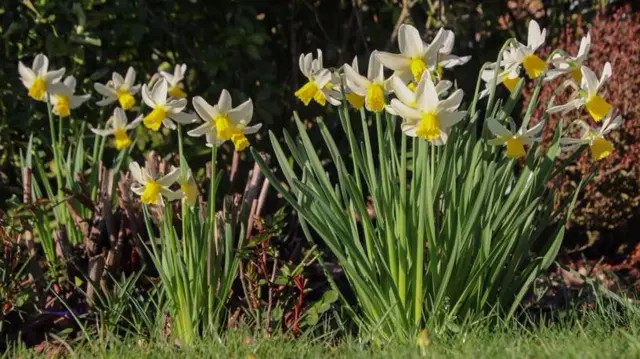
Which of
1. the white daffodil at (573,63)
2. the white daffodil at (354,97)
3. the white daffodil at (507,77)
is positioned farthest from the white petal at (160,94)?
the white daffodil at (573,63)

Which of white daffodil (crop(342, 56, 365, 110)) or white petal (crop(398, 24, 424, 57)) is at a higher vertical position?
white petal (crop(398, 24, 424, 57))

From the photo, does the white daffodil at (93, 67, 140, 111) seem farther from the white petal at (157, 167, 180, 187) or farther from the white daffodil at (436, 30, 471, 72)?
the white daffodil at (436, 30, 471, 72)

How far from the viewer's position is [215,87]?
15.0 ft

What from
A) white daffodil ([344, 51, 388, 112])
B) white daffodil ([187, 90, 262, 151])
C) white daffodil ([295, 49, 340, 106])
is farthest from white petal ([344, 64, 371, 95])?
white daffodil ([187, 90, 262, 151])

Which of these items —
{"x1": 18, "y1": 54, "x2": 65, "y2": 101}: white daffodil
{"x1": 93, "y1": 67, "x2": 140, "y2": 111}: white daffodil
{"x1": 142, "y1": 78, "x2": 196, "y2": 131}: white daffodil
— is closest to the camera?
{"x1": 142, "y1": 78, "x2": 196, "y2": 131}: white daffodil

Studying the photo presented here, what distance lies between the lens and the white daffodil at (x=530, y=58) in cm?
289

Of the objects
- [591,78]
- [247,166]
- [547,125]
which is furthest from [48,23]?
[591,78]

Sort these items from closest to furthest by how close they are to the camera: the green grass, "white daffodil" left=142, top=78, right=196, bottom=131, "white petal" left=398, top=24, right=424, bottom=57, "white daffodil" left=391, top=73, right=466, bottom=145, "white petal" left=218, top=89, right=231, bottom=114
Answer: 1. the green grass
2. "white daffodil" left=391, top=73, right=466, bottom=145
3. "white petal" left=398, top=24, right=424, bottom=57
4. "white petal" left=218, top=89, right=231, bottom=114
5. "white daffodil" left=142, top=78, right=196, bottom=131

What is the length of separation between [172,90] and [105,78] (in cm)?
127

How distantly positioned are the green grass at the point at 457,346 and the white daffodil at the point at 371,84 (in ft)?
2.22

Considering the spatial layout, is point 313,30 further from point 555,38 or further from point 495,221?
point 495,221

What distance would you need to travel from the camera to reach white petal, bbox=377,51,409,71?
2801 mm

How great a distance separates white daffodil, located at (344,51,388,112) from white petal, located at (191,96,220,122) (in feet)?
1.35

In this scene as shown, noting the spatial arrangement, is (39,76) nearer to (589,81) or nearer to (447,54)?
(447,54)
